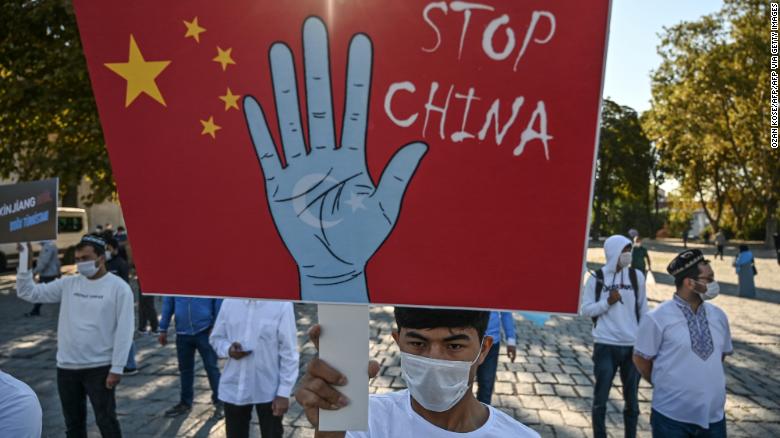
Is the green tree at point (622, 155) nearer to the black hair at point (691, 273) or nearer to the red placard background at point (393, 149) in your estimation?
the black hair at point (691, 273)

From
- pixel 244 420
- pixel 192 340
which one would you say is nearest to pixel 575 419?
pixel 244 420

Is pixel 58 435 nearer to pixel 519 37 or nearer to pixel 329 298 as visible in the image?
pixel 329 298

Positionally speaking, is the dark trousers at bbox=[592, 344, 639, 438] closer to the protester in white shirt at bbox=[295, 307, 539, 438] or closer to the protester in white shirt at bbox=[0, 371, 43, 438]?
the protester in white shirt at bbox=[295, 307, 539, 438]

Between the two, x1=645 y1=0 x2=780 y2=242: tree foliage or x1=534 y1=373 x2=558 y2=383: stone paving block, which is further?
x1=645 y1=0 x2=780 y2=242: tree foliage

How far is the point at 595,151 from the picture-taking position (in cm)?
129

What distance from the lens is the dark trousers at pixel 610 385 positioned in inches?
191

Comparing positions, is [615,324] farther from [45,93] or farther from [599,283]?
[45,93]

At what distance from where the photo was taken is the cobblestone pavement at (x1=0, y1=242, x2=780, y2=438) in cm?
548

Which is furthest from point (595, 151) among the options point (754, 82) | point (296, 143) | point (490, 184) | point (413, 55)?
point (754, 82)

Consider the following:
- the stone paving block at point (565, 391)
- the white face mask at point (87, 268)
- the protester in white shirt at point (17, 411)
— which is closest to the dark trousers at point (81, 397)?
the white face mask at point (87, 268)

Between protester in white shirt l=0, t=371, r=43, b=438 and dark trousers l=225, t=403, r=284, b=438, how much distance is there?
5.52ft

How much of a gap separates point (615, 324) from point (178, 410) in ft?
15.1

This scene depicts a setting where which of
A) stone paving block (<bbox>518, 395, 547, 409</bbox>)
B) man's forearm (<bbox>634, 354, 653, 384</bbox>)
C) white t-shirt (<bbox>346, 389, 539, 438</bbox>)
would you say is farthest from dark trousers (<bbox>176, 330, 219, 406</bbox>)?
white t-shirt (<bbox>346, 389, 539, 438</bbox>)

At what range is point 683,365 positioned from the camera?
12.0 feet
